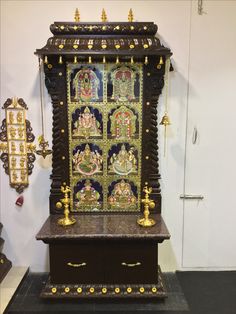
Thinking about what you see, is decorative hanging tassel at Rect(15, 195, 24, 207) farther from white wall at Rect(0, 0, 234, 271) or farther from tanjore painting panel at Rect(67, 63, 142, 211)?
tanjore painting panel at Rect(67, 63, 142, 211)

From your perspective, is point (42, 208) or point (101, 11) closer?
point (101, 11)

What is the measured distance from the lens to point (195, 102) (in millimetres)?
2451

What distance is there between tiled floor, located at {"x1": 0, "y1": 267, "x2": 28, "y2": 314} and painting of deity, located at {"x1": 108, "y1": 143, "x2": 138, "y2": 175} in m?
1.17

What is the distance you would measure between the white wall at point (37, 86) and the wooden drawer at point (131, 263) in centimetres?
50

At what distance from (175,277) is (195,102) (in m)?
1.52

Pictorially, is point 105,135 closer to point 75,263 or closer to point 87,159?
point 87,159

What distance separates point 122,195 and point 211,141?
2.93 feet

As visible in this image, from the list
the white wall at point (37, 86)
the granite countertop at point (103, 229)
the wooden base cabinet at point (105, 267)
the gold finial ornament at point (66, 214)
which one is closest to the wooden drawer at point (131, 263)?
the wooden base cabinet at point (105, 267)

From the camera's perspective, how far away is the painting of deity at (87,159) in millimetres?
2424

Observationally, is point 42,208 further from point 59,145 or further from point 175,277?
point 175,277

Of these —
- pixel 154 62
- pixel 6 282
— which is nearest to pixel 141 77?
pixel 154 62

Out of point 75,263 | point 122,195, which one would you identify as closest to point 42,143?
point 122,195

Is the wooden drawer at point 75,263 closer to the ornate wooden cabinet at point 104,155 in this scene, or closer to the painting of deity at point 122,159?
the ornate wooden cabinet at point 104,155

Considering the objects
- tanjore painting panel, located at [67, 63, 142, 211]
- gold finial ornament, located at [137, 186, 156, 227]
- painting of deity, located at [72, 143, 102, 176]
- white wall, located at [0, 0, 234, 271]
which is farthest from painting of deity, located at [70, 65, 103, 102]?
gold finial ornament, located at [137, 186, 156, 227]
